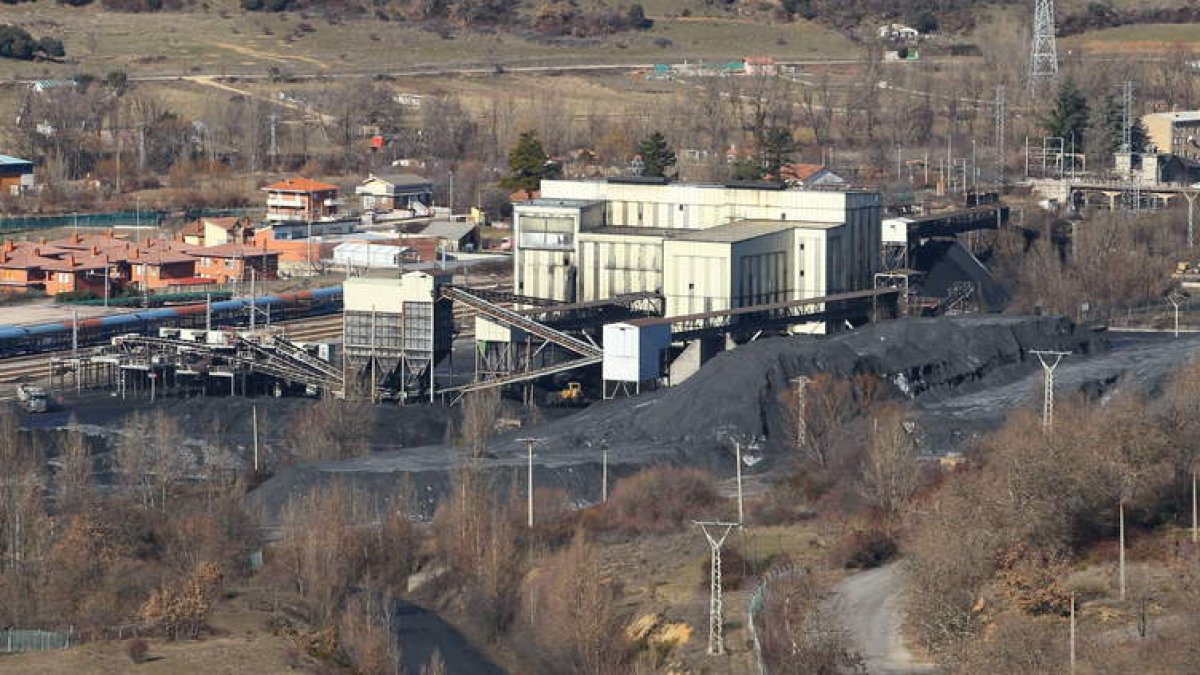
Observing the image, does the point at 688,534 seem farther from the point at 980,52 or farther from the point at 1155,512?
the point at 980,52

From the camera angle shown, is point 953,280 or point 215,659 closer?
point 215,659

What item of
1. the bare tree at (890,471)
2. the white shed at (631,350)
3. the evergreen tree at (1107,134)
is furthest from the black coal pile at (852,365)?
the evergreen tree at (1107,134)

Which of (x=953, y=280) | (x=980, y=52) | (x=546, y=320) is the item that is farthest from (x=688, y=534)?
(x=980, y=52)

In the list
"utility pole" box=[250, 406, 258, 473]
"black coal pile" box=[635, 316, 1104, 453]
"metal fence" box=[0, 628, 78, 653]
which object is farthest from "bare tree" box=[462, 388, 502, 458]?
"metal fence" box=[0, 628, 78, 653]

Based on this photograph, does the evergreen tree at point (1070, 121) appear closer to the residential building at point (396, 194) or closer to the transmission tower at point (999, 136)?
the transmission tower at point (999, 136)

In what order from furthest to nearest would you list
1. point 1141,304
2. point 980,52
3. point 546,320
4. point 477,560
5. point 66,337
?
point 980,52, point 1141,304, point 66,337, point 546,320, point 477,560

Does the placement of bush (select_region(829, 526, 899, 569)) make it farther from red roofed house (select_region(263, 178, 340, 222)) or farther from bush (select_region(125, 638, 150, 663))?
red roofed house (select_region(263, 178, 340, 222))

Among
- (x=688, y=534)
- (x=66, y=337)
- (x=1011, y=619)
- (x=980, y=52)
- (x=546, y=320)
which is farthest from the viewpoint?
(x=980, y=52)
